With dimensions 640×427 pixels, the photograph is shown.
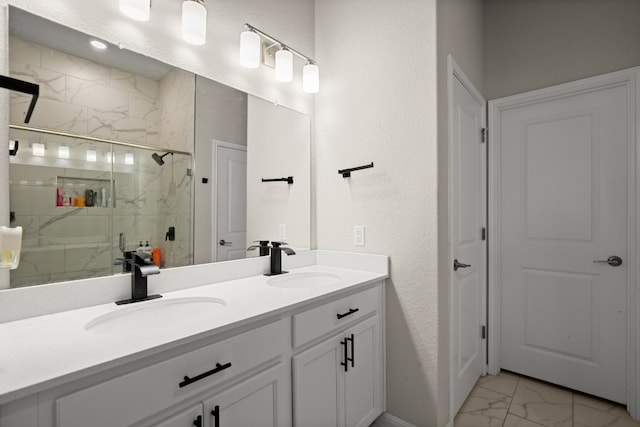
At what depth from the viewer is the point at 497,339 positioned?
7.75ft

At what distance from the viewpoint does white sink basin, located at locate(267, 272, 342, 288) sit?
1.73m

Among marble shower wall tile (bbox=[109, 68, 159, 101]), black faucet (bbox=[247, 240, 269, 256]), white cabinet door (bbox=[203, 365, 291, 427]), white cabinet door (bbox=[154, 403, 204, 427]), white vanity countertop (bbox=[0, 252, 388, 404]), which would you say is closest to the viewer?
white vanity countertop (bbox=[0, 252, 388, 404])

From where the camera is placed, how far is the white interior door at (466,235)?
181cm

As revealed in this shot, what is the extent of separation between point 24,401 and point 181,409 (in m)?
0.35

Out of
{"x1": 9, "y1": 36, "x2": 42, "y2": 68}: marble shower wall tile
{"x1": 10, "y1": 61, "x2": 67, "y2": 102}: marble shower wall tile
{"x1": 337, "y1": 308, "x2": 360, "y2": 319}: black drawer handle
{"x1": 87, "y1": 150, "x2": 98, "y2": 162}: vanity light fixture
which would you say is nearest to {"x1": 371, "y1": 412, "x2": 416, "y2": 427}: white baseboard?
{"x1": 337, "y1": 308, "x2": 360, "y2": 319}: black drawer handle

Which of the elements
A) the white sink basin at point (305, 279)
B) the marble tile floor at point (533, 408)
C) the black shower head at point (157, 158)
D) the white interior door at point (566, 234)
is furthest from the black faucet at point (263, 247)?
the white interior door at point (566, 234)

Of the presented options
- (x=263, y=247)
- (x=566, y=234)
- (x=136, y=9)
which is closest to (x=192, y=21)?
(x=136, y=9)

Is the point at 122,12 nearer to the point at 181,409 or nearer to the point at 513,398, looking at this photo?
the point at 181,409

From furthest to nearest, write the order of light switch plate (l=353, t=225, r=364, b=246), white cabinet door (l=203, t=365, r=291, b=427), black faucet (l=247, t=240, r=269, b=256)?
light switch plate (l=353, t=225, r=364, b=246) < black faucet (l=247, t=240, r=269, b=256) < white cabinet door (l=203, t=365, r=291, b=427)

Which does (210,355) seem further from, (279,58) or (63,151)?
(279,58)

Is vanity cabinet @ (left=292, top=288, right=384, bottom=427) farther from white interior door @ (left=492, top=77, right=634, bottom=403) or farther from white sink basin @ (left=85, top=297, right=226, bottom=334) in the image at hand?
white interior door @ (left=492, top=77, right=634, bottom=403)

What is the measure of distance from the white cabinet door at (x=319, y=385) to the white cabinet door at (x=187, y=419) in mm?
389

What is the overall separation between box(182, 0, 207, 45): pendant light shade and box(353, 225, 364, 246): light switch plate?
4.10 feet

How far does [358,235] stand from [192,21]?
1.35 meters
